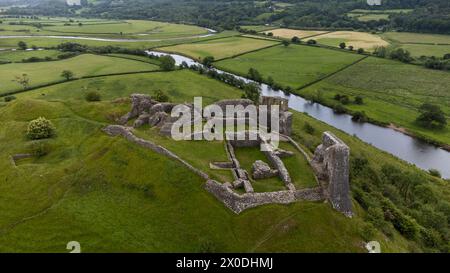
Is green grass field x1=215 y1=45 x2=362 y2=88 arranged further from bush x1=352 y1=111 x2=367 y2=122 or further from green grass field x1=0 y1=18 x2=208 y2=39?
green grass field x1=0 y1=18 x2=208 y2=39

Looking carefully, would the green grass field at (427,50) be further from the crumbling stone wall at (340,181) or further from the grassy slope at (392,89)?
the crumbling stone wall at (340,181)

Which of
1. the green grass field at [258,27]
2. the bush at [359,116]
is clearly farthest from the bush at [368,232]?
the green grass field at [258,27]

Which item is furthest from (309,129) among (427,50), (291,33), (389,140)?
(291,33)

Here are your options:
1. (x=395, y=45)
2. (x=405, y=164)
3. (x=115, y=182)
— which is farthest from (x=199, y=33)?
(x=115, y=182)

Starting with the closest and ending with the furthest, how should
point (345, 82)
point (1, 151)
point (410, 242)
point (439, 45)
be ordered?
point (410, 242), point (1, 151), point (345, 82), point (439, 45)

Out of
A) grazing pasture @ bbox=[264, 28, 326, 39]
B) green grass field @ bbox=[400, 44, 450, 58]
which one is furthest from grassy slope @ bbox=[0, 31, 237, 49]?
green grass field @ bbox=[400, 44, 450, 58]

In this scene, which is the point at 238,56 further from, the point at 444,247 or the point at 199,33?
the point at 444,247
